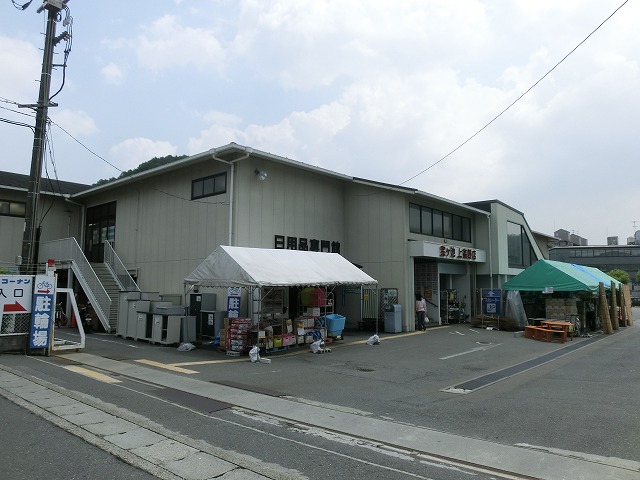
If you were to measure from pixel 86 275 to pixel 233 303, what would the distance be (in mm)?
7589

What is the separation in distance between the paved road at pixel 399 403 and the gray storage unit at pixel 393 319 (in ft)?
13.3

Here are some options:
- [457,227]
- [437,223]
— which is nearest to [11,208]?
[437,223]

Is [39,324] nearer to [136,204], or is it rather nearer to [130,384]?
[130,384]

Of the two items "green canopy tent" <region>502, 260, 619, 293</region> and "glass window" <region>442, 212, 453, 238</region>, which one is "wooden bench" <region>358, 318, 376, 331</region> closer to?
"glass window" <region>442, 212, 453, 238</region>

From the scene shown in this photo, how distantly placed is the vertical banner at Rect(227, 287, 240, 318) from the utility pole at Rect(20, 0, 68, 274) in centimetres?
591

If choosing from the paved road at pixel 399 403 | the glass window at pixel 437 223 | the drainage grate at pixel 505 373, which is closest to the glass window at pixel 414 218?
→ the glass window at pixel 437 223

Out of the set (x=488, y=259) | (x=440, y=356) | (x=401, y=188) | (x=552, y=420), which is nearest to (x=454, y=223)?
(x=488, y=259)

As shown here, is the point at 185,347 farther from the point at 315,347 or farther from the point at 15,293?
the point at 15,293

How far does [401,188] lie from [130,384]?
13.2m

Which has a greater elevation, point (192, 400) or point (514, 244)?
point (514, 244)

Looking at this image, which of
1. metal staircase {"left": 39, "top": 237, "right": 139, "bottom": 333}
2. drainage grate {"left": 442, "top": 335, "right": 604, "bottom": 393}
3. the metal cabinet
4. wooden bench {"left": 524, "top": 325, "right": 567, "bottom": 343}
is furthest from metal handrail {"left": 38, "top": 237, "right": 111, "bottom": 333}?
wooden bench {"left": 524, "top": 325, "right": 567, "bottom": 343}

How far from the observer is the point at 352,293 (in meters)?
20.0

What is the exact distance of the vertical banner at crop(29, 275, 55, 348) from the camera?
38.4 feet

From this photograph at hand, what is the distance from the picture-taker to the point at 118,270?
66.2 ft
